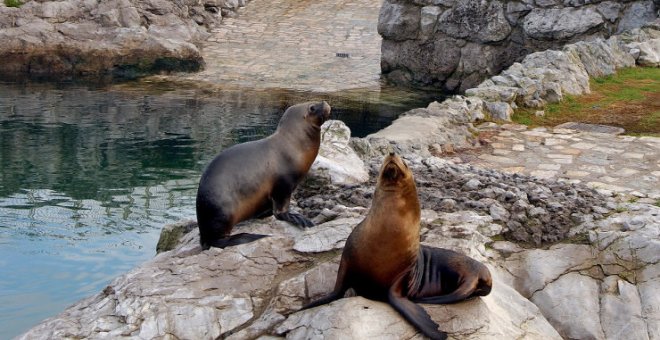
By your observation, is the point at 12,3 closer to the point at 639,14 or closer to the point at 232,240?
the point at 639,14

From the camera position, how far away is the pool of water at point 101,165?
8.52 metres

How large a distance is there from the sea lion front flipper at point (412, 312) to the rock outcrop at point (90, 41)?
14.9 metres

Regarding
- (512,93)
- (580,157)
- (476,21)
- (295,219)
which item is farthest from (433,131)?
(476,21)

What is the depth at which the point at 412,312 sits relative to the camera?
15.3 feet

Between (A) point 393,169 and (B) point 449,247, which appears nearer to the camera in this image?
(A) point 393,169

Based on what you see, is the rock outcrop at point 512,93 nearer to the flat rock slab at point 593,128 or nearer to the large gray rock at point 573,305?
the flat rock slab at point 593,128

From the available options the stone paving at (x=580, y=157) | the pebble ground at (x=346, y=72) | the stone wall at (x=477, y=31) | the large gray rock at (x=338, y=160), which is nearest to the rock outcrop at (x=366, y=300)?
the large gray rock at (x=338, y=160)

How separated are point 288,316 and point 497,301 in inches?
50.7

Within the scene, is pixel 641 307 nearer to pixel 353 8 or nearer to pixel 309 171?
pixel 309 171

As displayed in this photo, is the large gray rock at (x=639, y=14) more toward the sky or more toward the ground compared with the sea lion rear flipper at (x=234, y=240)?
more toward the sky

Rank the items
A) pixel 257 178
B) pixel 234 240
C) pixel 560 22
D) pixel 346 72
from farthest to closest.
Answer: pixel 346 72, pixel 560 22, pixel 257 178, pixel 234 240

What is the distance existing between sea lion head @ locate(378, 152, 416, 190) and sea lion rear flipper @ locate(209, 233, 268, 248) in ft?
4.44

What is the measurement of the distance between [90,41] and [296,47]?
4.89 meters

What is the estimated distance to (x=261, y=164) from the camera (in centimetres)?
624
